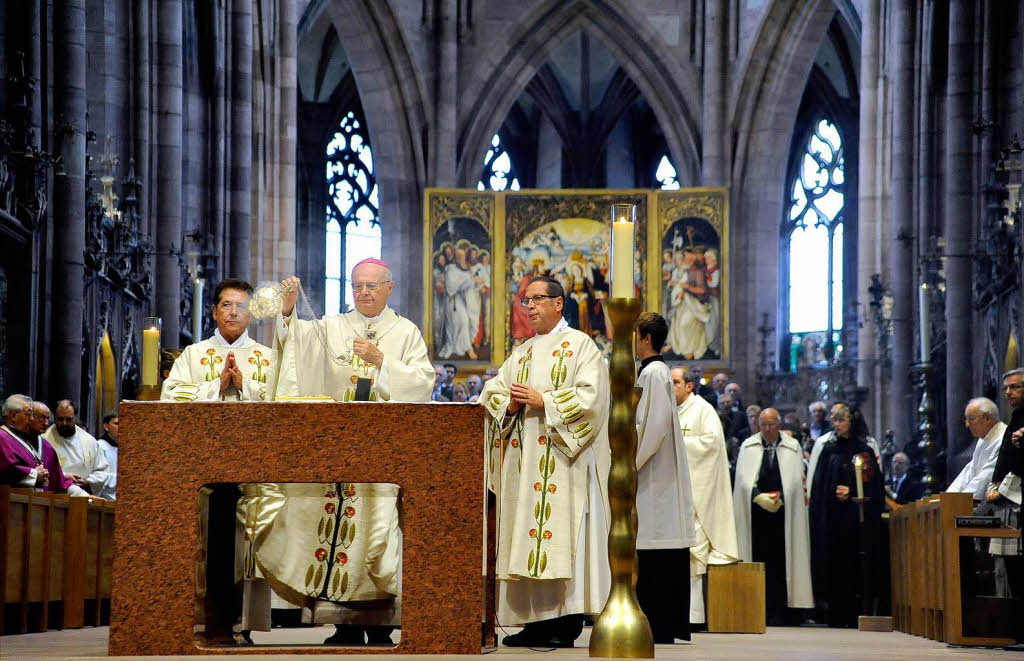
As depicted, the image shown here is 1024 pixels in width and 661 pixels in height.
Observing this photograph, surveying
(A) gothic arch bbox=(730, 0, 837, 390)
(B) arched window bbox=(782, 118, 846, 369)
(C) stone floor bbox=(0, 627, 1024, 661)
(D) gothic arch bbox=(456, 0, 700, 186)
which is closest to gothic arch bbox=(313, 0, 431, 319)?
(D) gothic arch bbox=(456, 0, 700, 186)

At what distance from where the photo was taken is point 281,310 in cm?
578

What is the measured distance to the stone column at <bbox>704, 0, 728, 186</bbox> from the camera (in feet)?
81.1

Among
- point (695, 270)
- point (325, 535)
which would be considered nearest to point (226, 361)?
point (325, 535)

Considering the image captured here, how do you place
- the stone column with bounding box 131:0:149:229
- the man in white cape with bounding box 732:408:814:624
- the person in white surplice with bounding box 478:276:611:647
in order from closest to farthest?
the person in white surplice with bounding box 478:276:611:647 → the man in white cape with bounding box 732:408:814:624 → the stone column with bounding box 131:0:149:229

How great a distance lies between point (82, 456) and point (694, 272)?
39.1 ft

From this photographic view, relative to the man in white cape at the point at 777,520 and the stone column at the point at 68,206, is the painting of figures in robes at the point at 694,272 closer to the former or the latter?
the man in white cape at the point at 777,520

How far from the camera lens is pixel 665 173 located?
3011cm

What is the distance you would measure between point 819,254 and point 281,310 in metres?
21.8

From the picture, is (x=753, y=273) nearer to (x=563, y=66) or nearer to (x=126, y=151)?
(x=563, y=66)

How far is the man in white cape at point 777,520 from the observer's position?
37.0 feet

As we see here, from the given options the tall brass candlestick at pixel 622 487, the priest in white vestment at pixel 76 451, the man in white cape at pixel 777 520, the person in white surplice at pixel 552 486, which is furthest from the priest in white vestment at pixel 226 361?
the man in white cape at pixel 777 520

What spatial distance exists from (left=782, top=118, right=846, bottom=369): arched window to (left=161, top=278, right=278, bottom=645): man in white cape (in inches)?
770

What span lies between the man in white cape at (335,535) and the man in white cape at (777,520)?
5.40 m

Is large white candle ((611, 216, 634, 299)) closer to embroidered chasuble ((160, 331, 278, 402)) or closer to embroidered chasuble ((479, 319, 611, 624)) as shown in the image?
embroidered chasuble ((479, 319, 611, 624))
